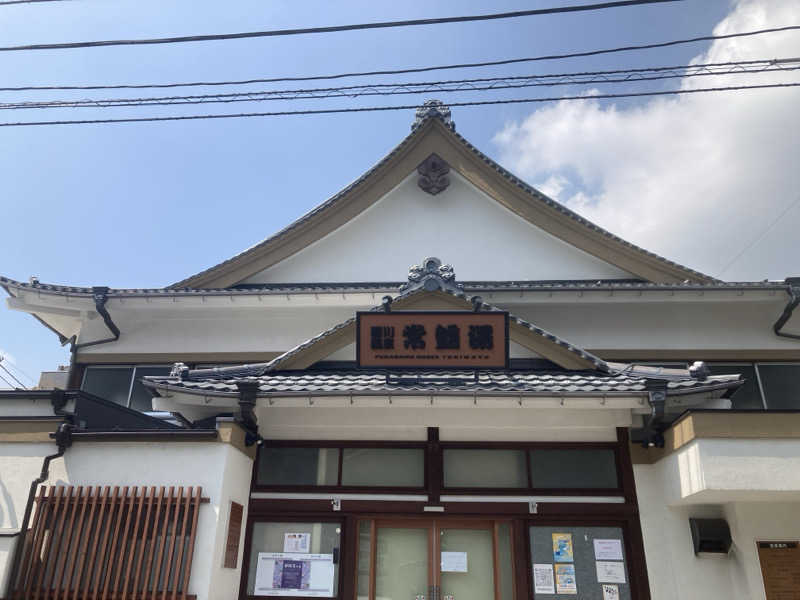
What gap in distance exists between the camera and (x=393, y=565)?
681 cm

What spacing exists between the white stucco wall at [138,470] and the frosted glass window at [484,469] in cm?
258

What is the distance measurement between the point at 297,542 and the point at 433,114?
785 centimetres

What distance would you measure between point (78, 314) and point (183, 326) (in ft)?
6.02

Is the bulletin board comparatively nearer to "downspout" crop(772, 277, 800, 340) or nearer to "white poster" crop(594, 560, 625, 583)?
"white poster" crop(594, 560, 625, 583)

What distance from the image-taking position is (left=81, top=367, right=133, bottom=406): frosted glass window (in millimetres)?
9336

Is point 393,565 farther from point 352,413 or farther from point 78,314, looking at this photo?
point 78,314

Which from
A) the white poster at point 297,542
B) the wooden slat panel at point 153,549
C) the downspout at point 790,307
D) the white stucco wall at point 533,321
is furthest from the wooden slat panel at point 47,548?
the downspout at point 790,307

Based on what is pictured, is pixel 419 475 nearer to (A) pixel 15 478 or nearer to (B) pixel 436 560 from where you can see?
(B) pixel 436 560

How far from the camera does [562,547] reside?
263 inches

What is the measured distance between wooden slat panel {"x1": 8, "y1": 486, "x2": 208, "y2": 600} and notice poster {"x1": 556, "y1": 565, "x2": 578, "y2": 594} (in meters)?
4.01

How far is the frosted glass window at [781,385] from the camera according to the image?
28.1 ft

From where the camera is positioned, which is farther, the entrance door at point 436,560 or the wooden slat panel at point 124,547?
the entrance door at point 436,560

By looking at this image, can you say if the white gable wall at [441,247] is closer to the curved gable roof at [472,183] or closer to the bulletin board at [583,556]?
the curved gable roof at [472,183]

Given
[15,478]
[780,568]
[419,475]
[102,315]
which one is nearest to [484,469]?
[419,475]
